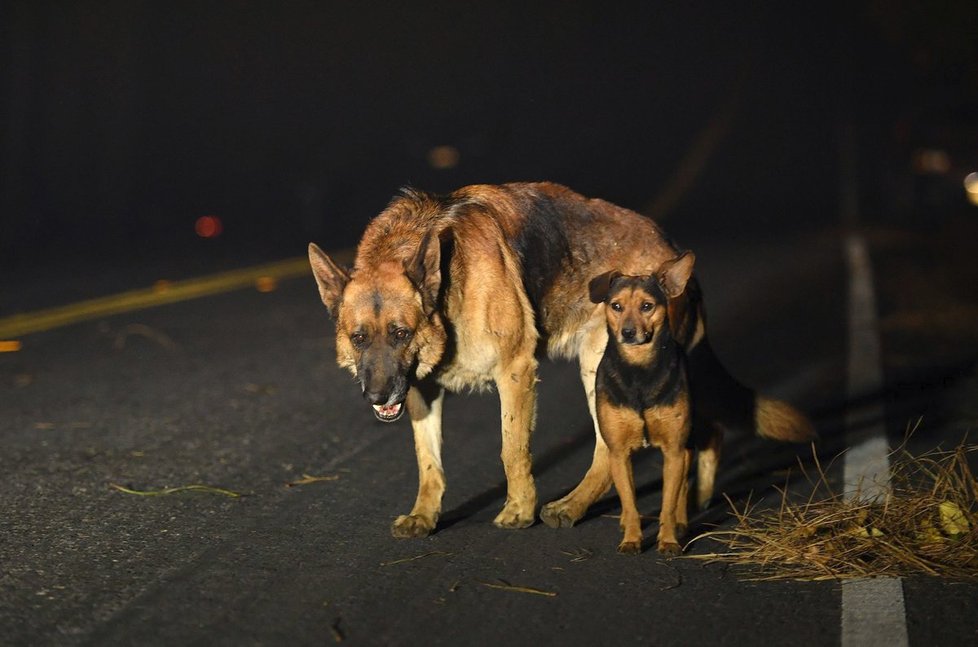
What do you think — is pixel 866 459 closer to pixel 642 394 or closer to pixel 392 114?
pixel 642 394

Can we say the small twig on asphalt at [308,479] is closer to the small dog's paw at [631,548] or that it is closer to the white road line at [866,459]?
the small dog's paw at [631,548]

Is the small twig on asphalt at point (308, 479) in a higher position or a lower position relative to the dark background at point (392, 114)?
higher

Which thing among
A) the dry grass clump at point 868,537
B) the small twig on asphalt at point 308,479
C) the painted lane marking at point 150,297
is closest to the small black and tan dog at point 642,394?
the dry grass clump at point 868,537

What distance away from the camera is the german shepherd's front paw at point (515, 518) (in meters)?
6.73

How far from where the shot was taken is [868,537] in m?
6.14

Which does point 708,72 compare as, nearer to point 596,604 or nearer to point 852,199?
point 852,199

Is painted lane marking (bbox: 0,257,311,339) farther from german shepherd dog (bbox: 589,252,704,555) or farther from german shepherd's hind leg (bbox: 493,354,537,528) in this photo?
german shepherd dog (bbox: 589,252,704,555)

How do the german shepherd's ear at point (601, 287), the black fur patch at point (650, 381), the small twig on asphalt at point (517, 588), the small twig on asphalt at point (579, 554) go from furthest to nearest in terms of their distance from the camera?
the german shepherd's ear at point (601, 287) < the black fur patch at point (650, 381) < the small twig on asphalt at point (579, 554) < the small twig on asphalt at point (517, 588)

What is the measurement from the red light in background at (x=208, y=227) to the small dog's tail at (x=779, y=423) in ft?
51.2

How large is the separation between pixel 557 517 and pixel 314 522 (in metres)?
1.10

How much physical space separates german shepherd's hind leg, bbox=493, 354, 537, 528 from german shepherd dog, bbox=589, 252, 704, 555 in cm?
39

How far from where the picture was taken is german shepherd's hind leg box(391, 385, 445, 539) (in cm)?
665

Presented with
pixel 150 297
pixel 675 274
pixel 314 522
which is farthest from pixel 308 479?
pixel 150 297

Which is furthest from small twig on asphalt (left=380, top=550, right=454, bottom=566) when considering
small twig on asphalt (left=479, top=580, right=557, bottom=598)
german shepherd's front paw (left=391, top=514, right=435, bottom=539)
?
small twig on asphalt (left=479, top=580, right=557, bottom=598)
